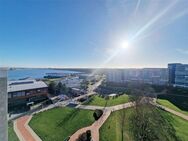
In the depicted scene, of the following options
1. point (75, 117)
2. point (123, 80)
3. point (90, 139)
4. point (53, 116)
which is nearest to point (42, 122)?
point (53, 116)

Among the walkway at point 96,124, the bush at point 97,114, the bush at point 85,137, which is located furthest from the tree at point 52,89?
the bush at point 85,137

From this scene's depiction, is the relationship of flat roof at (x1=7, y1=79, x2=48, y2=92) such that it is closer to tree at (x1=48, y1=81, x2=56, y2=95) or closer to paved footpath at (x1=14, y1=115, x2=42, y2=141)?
tree at (x1=48, y1=81, x2=56, y2=95)

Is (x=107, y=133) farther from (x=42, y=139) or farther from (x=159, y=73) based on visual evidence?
(x=159, y=73)

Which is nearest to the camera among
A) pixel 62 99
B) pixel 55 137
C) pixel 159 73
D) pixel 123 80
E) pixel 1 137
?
pixel 1 137

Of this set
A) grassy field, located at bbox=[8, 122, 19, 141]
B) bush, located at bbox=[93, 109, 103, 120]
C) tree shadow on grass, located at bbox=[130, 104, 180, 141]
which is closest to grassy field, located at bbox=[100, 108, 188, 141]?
tree shadow on grass, located at bbox=[130, 104, 180, 141]

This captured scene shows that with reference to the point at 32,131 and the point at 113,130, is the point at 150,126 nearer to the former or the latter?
the point at 113,130

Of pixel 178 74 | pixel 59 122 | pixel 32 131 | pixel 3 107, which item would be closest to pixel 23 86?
pixel 59 122

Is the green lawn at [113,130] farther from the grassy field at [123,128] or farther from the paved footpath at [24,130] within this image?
the paved footpath at [24,130]
